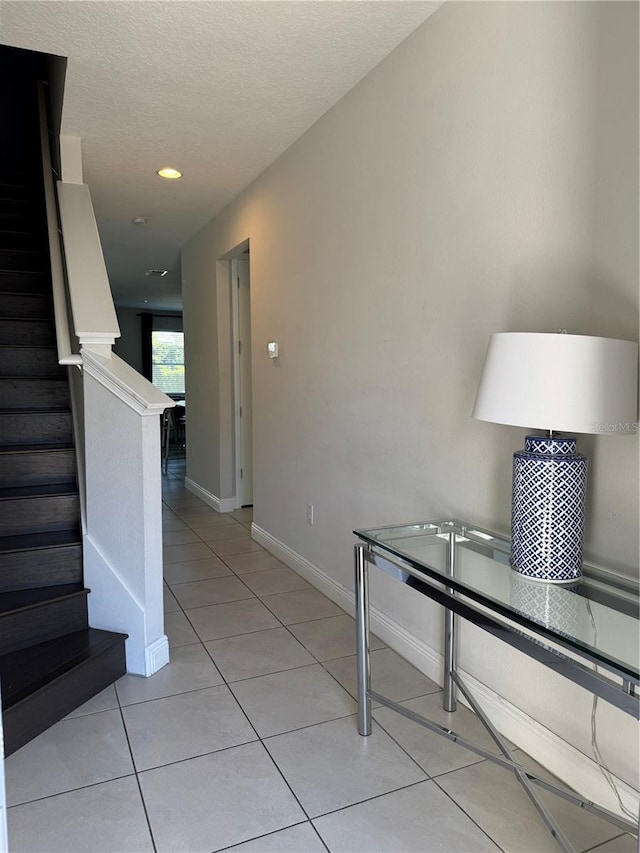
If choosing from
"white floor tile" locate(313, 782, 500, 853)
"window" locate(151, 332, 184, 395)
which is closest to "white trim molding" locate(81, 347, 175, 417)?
"white floor tile" locate(313, 782, 500, 853)

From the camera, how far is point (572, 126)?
1626mm

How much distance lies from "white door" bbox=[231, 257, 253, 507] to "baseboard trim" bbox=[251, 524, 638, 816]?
2.43m

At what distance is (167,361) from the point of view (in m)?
11.1

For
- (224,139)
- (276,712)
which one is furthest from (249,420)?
(276,712)

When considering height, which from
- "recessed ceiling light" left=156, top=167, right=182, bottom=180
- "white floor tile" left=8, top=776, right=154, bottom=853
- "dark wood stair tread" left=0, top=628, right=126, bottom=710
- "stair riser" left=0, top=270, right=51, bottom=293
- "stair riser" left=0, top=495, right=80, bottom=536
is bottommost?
"white floor tile" left=8, top=776, right=154, bottom=853

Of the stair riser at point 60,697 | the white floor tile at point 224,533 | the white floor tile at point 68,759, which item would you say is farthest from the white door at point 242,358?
the white floor tile at point 68,759

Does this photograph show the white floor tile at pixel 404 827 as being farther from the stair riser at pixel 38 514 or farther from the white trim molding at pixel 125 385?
the stair riser at pixel 38 514

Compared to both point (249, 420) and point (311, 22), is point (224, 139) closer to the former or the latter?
point (311, 22)

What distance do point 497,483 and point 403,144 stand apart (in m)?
1.43

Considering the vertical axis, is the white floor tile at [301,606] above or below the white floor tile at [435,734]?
below

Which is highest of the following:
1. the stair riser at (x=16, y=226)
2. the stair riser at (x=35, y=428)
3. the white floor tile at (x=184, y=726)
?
the stair riser at (x=16, y=226)

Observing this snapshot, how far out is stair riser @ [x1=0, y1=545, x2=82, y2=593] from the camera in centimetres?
238

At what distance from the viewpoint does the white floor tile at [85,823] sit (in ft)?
4.94

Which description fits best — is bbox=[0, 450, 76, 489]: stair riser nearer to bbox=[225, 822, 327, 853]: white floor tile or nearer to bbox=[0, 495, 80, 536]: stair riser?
bbox=[0, 495, 80, 536]: stair riser
